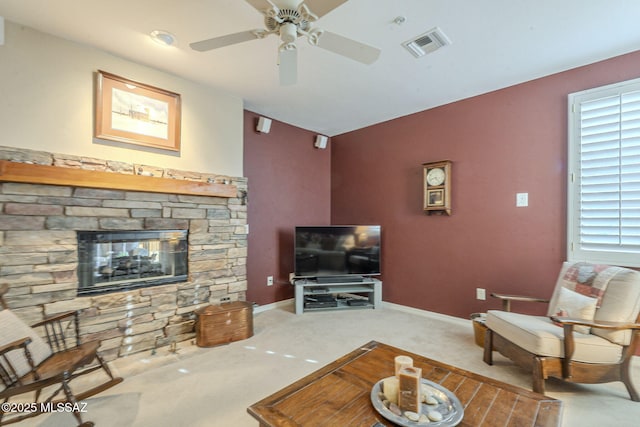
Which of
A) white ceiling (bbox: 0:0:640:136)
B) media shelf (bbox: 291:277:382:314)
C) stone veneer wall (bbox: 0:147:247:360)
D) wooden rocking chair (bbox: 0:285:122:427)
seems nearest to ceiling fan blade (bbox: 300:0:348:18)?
white ceiling (bbox: 0:0:640:136)

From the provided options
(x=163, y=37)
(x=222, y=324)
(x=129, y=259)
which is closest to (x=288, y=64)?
(x=163, y=37)

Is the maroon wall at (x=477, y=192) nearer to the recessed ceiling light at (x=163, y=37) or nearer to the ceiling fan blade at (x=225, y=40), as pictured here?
the ceiling fan blade at (x=225, y=40)

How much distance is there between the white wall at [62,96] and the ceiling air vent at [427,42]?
215cm

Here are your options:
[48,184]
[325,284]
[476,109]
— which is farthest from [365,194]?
[48,184]

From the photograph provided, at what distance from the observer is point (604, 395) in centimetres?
198

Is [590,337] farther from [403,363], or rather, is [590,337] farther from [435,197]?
[435,197]

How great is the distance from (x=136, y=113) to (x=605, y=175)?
165 inches

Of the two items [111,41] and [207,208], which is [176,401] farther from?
[111,41]

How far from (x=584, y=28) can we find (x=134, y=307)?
424 centimetres

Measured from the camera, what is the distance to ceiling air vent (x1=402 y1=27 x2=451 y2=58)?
2180mm

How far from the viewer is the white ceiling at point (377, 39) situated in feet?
6.32

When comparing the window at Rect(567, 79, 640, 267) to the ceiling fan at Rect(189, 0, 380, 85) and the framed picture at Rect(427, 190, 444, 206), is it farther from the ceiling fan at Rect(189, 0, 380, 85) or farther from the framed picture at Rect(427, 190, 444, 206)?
the ceiling fan at Rect(189, 0, 380, 85)

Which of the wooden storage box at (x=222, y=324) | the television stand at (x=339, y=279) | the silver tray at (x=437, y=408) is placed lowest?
the wooden storage box at (x=222, y=324)

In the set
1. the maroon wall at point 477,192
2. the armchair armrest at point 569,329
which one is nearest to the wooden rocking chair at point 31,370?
the armchair armrest at point 569,329
